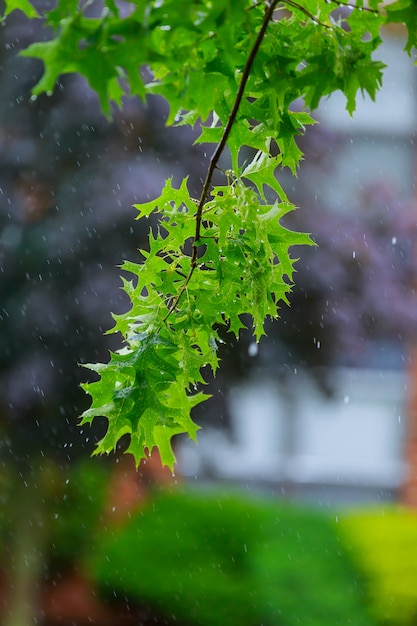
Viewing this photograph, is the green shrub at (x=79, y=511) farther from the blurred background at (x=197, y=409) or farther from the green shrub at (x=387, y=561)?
the green shrub at (x=387, y=561)

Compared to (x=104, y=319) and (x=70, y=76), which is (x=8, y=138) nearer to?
(x=70, y=76)

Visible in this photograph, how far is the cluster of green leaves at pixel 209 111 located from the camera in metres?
1.06

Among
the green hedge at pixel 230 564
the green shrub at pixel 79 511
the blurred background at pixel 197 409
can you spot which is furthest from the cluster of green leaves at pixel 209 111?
the green shrub at pixel 79 511

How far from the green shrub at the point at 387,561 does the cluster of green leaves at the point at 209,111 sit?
4.47 m

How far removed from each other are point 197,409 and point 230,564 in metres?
1.30

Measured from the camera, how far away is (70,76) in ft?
15.9

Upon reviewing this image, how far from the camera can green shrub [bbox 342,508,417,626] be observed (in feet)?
18.3

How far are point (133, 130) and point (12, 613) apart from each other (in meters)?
3.16

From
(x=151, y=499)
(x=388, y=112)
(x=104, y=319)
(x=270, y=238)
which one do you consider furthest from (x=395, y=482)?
(x=270, y=238)

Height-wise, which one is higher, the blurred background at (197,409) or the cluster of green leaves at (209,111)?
the cluster of green leaves at (209,111)

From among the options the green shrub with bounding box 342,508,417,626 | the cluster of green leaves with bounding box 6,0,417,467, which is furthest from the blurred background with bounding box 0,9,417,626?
the cluster of green leaves with bounding box 6,0,417,467

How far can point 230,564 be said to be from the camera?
6082mm

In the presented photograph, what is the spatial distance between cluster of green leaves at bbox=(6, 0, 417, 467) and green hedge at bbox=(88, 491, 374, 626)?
441 centimetres

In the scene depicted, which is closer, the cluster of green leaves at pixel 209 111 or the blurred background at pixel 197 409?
the cluster of green leaves at pixel 209 111
